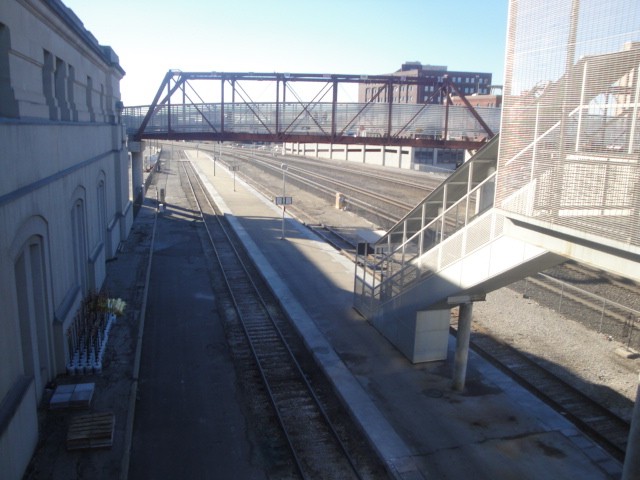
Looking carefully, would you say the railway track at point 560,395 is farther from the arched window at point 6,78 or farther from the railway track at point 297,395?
the arched window at point 6,78

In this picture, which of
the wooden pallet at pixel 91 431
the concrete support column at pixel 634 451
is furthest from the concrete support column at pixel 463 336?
the wooden pallet at pixel 91 431

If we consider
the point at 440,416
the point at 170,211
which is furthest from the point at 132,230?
the point at 440,416

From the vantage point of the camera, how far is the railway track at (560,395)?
973cm

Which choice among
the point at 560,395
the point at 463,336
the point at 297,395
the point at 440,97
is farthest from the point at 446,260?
the point at 440,97

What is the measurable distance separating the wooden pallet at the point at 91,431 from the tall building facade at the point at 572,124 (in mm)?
7101

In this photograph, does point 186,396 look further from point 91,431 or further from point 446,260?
point 446,260

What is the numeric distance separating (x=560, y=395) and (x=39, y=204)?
417 inches

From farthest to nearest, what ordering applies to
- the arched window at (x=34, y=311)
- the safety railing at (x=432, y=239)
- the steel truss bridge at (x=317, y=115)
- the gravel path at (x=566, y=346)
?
the steel truss bridge at (x=317, y=115) < the gravel path at (x=566, y=346) < the arched window at (x=34, y=311) < the safety railing at (x=432, y=239)

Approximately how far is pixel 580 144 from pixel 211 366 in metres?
8.88

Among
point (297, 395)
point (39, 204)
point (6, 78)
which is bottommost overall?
point (297, 395)

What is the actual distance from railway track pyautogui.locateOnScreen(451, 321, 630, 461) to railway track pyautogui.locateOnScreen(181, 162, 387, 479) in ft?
13.1

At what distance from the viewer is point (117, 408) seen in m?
10.1

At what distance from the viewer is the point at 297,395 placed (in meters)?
11.1

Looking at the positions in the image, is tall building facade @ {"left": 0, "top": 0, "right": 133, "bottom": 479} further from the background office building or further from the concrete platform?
the background office building
